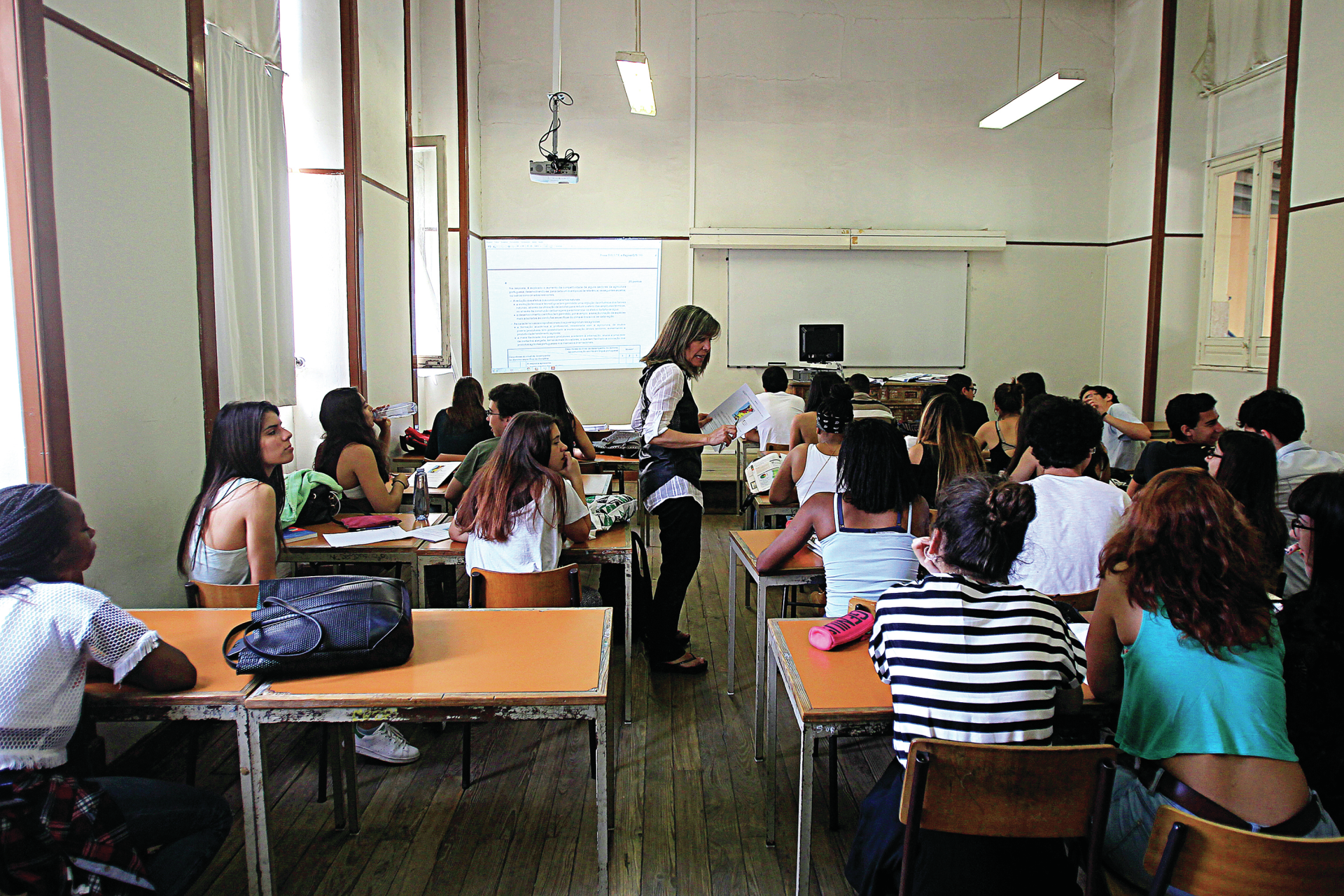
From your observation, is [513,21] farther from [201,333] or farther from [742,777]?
[742,777]

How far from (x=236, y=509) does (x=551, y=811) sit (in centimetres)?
131

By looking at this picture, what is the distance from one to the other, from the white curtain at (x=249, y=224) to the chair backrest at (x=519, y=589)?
1336 millimetres

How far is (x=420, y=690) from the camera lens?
177 centimetres

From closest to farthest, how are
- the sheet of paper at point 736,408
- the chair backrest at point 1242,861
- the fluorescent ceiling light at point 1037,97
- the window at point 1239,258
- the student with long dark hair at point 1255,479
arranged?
the chair backrest at point 1242,861 < the student with long dark hair at point 1255,479 < the sheet of paper at point 736,408 < the fluorescent ceiling light at point 1037,97 < the window at point 1239,258

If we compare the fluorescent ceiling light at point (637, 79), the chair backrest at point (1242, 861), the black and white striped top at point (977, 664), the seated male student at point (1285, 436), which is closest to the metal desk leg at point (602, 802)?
the black and white striped top at point (977, 664)

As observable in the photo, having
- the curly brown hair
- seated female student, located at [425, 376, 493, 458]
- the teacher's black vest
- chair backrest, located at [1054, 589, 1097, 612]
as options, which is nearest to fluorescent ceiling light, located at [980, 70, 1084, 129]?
the teacher's black vest

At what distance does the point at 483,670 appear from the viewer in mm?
1879

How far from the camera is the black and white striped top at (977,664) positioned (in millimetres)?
1538

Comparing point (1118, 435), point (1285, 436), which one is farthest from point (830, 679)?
point (1118, 435)

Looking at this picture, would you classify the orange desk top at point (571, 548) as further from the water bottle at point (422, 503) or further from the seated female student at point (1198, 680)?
the seated female student at point (1198, 680)

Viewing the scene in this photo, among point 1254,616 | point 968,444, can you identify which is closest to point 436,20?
point 968,444

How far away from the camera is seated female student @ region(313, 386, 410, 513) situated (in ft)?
11.7

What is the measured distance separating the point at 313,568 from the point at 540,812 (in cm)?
170

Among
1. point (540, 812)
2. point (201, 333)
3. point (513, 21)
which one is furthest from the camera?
point (513, 21)
